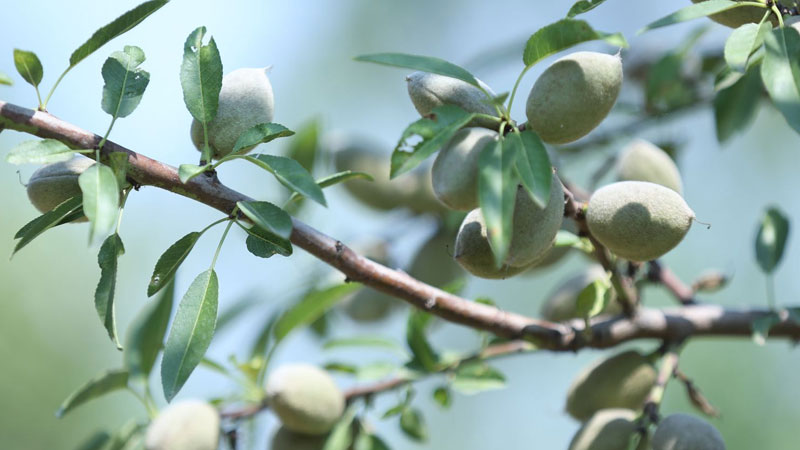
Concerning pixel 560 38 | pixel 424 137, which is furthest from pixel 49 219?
pixel 560 38

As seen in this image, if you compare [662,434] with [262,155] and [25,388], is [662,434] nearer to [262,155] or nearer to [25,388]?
[262,155]

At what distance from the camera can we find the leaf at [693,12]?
29.1 inches

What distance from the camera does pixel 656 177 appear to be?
1121 mm

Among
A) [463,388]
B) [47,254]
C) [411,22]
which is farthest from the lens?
[411,22]

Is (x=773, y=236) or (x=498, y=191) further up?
(x=498, y=191)

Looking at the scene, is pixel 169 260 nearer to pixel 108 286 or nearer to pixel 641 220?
pixel 108 286

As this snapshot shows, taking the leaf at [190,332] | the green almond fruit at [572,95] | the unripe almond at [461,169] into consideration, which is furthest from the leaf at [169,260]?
the green almond fruit at [572,95]

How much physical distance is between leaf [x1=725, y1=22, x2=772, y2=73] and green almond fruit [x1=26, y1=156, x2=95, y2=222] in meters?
0.63

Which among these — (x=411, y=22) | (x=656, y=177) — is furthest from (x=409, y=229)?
(x=411, y=22)

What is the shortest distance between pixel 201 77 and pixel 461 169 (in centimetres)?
30

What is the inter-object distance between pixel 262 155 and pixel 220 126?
9 cm

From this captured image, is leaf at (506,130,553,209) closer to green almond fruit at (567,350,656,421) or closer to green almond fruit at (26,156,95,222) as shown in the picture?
green almond fruit at (26,156,95,222)

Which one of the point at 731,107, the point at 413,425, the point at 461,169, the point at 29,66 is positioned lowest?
the point at 413,425

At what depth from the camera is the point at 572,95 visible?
79 cm
